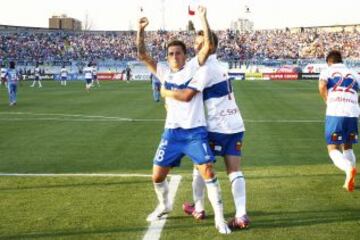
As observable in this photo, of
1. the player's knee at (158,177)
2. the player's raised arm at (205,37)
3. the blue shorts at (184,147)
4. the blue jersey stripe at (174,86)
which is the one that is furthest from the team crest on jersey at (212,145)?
the player's raised arm at (205,37)

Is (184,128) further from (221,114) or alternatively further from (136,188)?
(136,188)

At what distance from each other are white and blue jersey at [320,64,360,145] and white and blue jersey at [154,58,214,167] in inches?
117

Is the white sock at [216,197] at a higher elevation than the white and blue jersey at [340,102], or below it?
below

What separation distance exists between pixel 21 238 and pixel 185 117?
2196mm

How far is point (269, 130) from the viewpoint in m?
16.8

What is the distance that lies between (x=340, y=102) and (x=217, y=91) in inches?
112

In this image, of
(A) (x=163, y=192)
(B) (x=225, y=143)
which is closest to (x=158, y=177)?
(A) (x=163, y=192)

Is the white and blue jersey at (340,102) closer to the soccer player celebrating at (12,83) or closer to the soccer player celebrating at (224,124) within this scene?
the soccer player celebrating at (224,124)

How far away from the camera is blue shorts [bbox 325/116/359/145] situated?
8820 mm

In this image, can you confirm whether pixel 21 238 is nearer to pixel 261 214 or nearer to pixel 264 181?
pixel 261 214

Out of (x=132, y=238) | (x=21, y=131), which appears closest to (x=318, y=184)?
(x=132, y=238)

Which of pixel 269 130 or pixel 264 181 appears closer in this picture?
pixel 264 181

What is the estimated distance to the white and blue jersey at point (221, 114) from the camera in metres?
6.73

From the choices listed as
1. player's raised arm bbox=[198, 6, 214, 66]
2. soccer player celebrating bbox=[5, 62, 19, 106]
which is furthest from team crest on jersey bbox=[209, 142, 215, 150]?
soccer player celebrating bbox=[5, 62, 19, 106]
